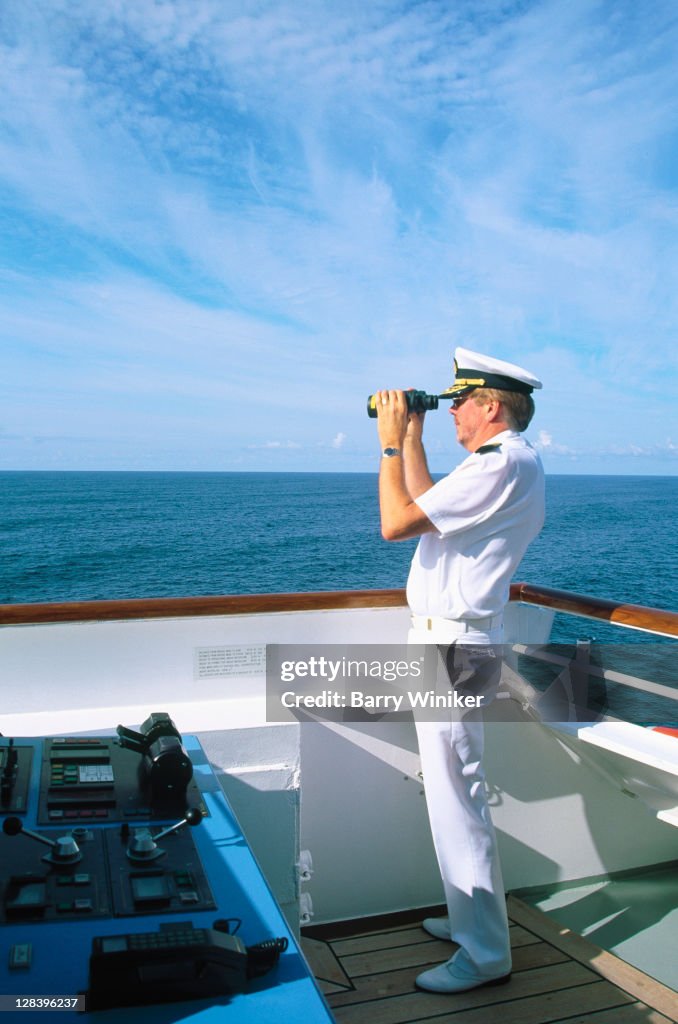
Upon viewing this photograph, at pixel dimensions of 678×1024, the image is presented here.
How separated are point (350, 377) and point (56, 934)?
4373 centimetres

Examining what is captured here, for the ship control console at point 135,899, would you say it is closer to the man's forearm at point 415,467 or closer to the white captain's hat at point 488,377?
the man's forearm at point 415,467

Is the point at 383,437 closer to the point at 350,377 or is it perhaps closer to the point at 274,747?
the point at 274,747

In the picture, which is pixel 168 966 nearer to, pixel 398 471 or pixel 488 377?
pixel 398 471

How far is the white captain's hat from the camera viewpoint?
1.93 m

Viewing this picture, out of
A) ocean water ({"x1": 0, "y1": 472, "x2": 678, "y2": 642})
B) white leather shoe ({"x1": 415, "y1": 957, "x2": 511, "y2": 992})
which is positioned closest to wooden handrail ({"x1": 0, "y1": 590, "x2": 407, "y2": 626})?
white leather shoe ({"x1": 415, "y1": 957, "x2": 511, "y2": 992})

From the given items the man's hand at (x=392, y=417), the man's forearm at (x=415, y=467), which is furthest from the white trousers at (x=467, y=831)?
the man's hand at (x=392, y=417)

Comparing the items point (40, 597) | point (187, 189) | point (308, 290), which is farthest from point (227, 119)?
point (40, 597)

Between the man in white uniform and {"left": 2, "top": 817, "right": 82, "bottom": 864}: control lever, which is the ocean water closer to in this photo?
the man in white uniform

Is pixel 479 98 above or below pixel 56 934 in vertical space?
above

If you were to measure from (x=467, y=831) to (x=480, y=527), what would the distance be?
2.21 feet

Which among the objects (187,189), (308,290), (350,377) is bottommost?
(350,377)

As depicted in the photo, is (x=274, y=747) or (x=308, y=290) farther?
(x=308, y=290)

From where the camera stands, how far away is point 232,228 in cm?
3709

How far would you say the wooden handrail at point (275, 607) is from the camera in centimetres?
215
